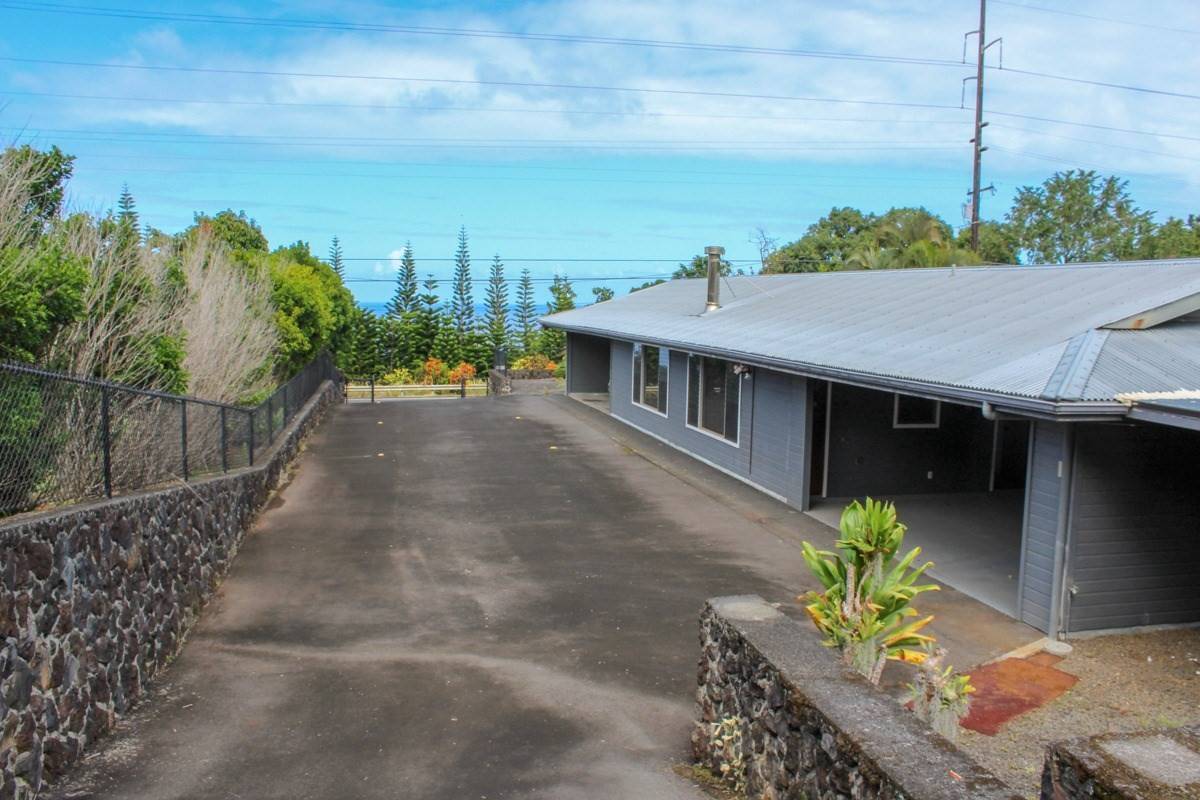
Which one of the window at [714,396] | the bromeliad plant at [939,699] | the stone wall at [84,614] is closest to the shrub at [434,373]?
the window at [714,396]

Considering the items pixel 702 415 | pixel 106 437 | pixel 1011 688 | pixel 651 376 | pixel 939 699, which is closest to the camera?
pixel 939 699

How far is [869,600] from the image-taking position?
237 inches

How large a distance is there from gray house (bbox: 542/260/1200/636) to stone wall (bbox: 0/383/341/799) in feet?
23.7

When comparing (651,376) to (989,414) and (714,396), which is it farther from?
(989,414)

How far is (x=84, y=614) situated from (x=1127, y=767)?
19.3 ft

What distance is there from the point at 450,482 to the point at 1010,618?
915 cm

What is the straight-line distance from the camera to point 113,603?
21.5ft

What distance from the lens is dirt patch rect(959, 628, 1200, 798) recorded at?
619cm

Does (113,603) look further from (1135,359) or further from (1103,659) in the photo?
(1135,359)

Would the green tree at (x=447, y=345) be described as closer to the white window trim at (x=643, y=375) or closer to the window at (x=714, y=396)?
the white window trim at (x=643, y=375)

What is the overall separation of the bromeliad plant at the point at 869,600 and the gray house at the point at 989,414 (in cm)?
258

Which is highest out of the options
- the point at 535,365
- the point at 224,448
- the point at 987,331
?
the point at 987,331

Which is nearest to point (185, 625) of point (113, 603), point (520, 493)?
point (113, 603)

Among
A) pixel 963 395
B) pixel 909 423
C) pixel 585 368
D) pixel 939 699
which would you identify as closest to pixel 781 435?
pixel 909 423
